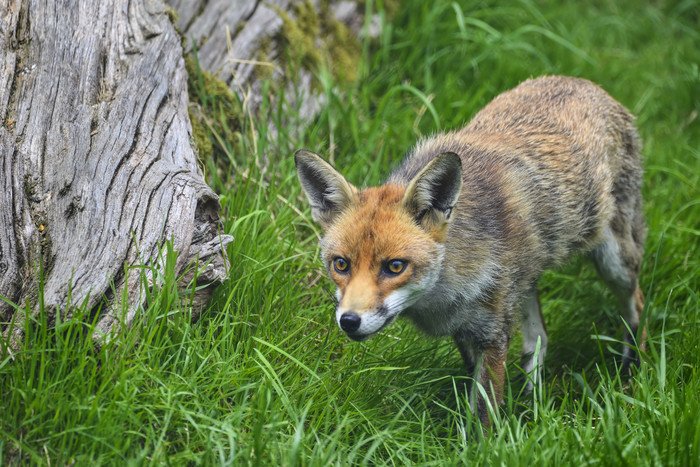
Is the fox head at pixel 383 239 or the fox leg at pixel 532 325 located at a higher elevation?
the fox head at pixel 383 239

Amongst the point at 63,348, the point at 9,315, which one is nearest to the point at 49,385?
the point at 63,348

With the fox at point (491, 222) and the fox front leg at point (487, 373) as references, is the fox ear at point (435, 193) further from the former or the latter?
the fox front leg at point (487, 373)

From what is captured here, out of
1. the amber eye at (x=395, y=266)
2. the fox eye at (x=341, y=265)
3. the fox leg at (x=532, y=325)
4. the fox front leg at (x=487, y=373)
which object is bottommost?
the fox leg at (x=532, y=325)

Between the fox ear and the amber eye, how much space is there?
31cm

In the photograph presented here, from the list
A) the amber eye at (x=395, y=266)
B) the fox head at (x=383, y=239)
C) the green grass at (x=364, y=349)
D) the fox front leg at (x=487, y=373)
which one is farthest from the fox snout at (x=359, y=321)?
the fox front leg at (x=487, y=373)

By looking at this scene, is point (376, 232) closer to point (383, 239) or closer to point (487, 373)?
point (383, 239)

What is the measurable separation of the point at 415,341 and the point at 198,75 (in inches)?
103

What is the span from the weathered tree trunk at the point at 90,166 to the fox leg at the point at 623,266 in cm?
279

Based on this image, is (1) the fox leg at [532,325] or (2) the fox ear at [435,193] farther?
(1) the fox leg at [532,325]

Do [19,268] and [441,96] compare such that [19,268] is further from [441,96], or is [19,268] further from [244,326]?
[441,96]

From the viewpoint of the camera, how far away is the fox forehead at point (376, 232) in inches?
143

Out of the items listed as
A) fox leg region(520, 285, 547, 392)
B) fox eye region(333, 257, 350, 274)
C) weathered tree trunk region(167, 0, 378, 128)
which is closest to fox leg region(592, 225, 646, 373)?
fox leg region(520, 285, 547, 392)

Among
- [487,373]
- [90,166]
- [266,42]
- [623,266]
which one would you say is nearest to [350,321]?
[487,373]

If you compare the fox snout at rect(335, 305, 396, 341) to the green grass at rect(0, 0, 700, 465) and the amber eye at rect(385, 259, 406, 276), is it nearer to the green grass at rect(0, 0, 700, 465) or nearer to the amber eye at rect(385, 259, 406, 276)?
the amber eye at rect(385, 259, 406, 276)
